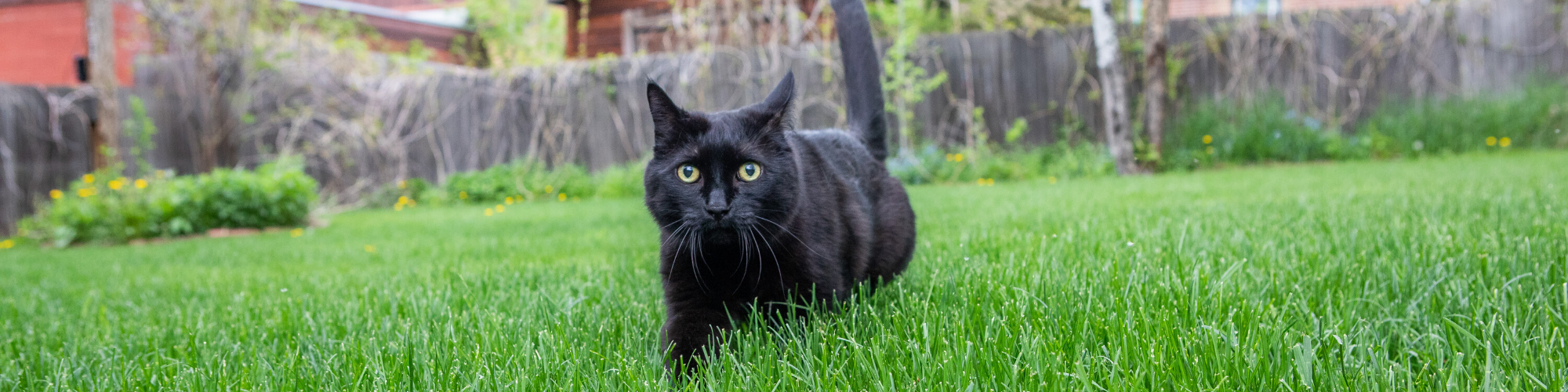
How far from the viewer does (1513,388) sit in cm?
108

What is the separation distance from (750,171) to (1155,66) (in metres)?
7.23

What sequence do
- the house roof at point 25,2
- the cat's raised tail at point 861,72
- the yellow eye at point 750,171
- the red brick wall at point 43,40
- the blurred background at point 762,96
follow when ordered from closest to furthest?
the yellow eye at point 750,171 < the cat's raised tail at point 861,72 < the blurred background at point 762,96 < the red brick wall at point 43,40 < the house roof at point 25,2

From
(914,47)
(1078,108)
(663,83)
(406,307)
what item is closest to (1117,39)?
(1078,108)

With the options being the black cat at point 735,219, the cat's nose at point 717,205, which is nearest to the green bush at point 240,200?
the black cat at point 735,219

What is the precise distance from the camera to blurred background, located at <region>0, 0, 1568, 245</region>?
795 centimetres

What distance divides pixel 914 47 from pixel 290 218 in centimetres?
Answer: 625

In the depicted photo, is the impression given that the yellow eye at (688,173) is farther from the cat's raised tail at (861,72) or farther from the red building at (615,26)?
the red building at (615,26)

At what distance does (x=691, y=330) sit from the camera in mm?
1637

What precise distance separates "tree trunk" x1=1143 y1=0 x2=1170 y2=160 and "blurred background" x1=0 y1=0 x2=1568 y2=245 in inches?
0.8

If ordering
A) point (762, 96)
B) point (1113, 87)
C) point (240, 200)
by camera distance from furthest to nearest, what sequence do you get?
point (762, 96), point (1113, 87), point (240, 200)

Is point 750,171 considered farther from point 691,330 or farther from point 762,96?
point 762,96

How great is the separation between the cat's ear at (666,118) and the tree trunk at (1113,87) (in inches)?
270

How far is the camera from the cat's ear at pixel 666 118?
1621 mm

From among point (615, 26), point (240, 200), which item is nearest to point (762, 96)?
point (240, 200)
